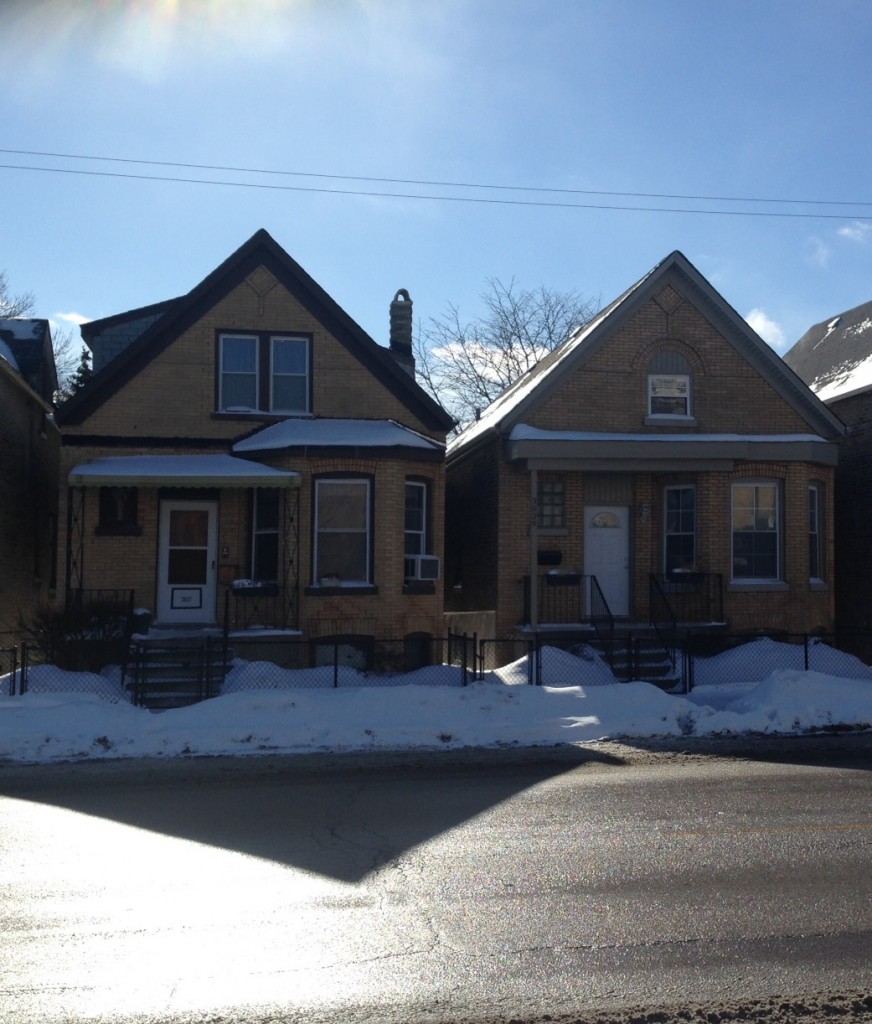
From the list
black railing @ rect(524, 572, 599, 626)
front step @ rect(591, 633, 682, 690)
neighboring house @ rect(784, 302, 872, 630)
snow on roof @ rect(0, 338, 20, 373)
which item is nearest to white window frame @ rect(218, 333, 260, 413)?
snow on roof @ rect(0, 338, 20, 373)

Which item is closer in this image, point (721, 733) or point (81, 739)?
point (81, 739)

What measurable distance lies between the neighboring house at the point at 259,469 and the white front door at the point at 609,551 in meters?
2.99

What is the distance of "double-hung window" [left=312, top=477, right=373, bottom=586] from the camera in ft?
60.3

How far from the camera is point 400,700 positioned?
1382cm

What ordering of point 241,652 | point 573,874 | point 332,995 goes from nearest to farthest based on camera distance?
point 332,995 → point 573,874 → point 241,652

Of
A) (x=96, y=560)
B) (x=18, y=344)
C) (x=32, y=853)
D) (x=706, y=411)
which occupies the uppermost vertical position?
(x=18, y=344)

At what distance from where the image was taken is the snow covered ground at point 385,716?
12.4 metres

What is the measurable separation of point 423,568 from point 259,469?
3.26 meters

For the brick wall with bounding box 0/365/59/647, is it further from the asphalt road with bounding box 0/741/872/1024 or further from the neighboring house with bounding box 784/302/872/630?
the neighboring house with bounding box 784/302/872/630

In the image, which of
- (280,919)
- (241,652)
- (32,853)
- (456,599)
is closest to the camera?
(280,919)

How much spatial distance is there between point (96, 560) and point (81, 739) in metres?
6.78

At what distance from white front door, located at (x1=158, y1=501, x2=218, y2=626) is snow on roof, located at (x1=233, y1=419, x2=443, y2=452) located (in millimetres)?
1422

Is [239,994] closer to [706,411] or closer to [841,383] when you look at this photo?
[706,411]

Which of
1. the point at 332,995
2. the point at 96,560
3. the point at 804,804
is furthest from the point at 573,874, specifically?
the point at 96,560
